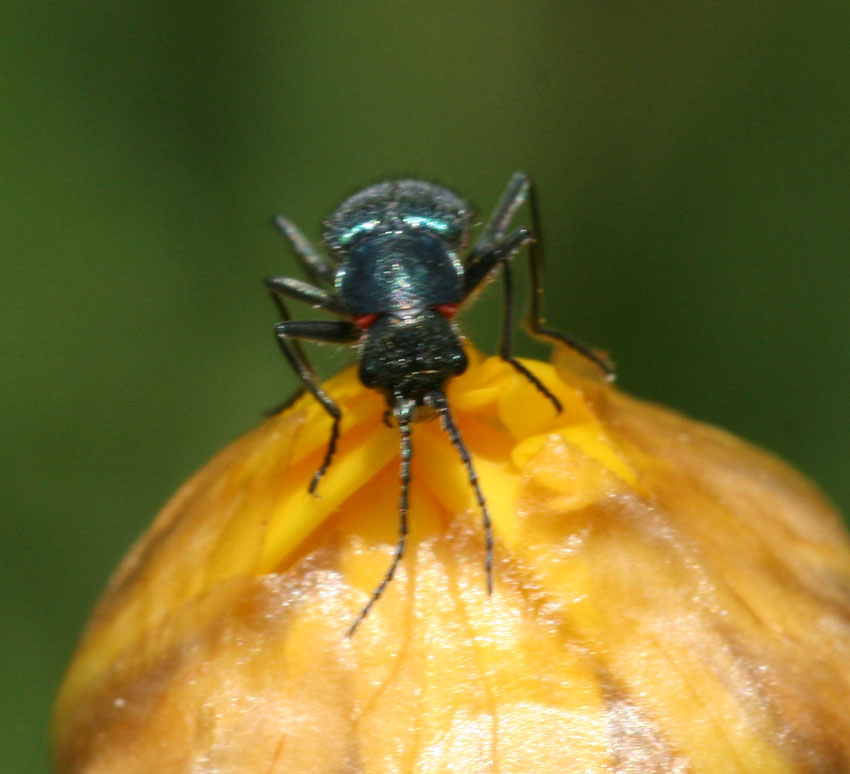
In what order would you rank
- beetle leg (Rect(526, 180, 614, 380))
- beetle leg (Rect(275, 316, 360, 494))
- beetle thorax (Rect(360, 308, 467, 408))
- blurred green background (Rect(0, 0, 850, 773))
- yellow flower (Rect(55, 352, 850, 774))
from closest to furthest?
yellow flower (Rect(55, 352, 850, 774))
beetle thorax (Rect(360, 308, 467, 408))
beetle leg (Rect(275, 316, 360, 494))
beetle leg (Rect(526, 180, 614, 380))
blurred green background (Rect(0, 0, 850, 773))

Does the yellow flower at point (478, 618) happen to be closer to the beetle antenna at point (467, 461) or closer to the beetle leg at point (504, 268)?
the beetle antenna at point (467, 461)

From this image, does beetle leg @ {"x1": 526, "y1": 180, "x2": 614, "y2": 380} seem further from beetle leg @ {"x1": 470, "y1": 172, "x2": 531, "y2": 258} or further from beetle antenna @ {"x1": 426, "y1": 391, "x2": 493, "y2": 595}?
beetle antenna @ {"x1": 426, "y1": 391, "x2": 493, "y2": 595}

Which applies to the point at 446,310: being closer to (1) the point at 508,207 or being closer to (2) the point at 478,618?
(2) the point at 478,618

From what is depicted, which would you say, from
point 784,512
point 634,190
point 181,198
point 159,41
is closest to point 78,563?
point 181,198

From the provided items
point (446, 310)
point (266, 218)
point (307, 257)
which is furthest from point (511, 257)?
point (266, 218)

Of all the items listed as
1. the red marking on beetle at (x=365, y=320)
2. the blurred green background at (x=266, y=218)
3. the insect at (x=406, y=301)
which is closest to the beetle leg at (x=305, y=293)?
the insect at (x=406, y=301)

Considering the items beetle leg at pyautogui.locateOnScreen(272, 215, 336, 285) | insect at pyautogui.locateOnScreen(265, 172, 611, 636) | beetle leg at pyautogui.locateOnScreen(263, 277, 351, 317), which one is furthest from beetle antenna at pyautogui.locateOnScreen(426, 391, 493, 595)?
beetle leg at pyautogui.locateOnScreen(272, 215, 336, 285)

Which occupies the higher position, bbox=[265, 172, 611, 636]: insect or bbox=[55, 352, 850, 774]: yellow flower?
bbox=[265, 172, 611, 636]: insect
